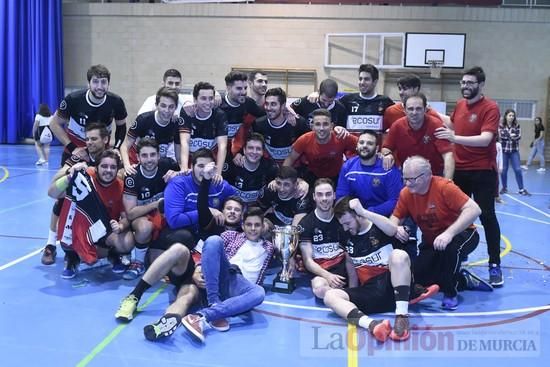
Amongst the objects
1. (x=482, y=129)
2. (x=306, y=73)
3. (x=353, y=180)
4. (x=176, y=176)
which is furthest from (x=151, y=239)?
(x=306, y=73)

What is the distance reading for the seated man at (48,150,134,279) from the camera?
500cm

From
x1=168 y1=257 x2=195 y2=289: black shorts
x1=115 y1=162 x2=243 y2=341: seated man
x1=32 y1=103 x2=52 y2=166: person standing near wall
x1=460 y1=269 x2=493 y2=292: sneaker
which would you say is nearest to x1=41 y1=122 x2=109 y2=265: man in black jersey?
x1=115 y1=162 x2=243 y2=341: seated man

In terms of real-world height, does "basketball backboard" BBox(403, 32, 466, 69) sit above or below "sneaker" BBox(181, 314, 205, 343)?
above

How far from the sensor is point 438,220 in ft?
15.1

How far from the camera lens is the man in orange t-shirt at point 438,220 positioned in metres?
4.38

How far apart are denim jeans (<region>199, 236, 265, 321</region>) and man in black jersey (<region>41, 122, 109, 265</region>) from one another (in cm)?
181

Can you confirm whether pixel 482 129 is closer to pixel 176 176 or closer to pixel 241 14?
pixel 176 176

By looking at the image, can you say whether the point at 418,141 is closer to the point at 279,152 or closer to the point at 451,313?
the point at 279,152

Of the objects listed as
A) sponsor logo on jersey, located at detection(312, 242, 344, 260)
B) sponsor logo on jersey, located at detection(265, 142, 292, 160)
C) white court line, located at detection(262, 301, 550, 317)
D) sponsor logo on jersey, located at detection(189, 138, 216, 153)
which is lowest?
white court line, located at detection(262, 301, 550, 317)

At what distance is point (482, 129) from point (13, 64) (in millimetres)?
16900

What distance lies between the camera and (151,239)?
16.9 feet

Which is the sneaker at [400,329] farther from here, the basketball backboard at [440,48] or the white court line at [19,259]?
the basketball backboard at [440,48]

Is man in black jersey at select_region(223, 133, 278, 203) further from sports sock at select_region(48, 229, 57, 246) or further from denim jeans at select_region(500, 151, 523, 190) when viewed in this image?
denim jeans at select_region(500, 151, 523, 190)

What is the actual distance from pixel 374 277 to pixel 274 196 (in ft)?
5.23
